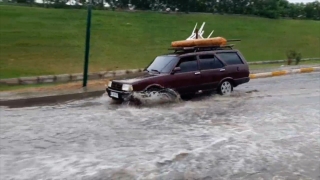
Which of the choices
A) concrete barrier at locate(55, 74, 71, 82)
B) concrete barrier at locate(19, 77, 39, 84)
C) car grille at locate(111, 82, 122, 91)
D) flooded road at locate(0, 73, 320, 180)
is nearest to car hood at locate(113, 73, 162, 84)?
car grille at locate(111, 82, 122, 91)

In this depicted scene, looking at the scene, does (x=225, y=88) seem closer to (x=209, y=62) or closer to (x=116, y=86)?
(x=209, y=62)

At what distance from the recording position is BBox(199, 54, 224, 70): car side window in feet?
44.0

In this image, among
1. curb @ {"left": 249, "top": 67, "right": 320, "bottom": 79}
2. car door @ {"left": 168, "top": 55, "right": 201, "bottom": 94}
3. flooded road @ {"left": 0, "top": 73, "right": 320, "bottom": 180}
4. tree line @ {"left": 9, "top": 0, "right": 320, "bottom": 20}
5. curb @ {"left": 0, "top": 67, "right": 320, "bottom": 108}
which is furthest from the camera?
tree line @ {"left": 9, "top": 0, "right": 320, "bottom": 20}

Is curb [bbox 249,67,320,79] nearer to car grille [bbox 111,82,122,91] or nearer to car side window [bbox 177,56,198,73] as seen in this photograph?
car side window [bbox 177,56,198,73]

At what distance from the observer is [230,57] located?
14.1 meters

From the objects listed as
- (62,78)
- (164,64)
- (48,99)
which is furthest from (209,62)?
(62,78)

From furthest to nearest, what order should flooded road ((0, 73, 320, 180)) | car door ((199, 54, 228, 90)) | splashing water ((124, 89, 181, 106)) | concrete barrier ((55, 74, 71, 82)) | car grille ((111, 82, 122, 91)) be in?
concrete barrier ((55, 74, 71, 82)), car door ((199, 54, 228, 90)), car grille ((111, 82, 122, 91)), splashing water ((124, 89, 181, 106)), flooded road ((0, 73, 320, 180))

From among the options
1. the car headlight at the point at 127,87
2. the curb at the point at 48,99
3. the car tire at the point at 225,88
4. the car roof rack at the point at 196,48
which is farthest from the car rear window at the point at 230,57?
the curb at the point at 48,99

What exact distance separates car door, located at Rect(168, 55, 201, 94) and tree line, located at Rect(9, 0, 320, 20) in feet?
97.7

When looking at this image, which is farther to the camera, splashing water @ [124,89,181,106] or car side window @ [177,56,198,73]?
car side window @ [177,56,198,73]

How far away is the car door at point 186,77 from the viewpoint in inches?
494

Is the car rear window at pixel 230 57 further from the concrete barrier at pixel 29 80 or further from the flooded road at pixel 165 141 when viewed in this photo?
the concrete barrier at pixel 29 80

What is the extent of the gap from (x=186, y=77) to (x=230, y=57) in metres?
1.98

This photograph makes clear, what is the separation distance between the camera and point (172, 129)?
9391 millimetres
